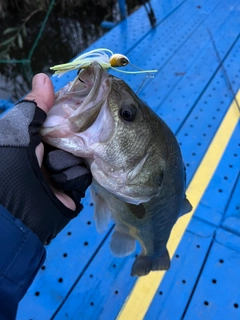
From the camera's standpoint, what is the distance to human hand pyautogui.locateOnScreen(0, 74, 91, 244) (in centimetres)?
98

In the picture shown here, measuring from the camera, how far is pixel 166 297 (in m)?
1.77

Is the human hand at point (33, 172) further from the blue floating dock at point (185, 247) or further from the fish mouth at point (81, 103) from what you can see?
the blue floating dock at point (185, 247)

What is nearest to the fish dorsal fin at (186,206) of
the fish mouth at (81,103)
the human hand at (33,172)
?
the human hand at (33,172)

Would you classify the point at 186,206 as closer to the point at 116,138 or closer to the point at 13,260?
the point at 116,138

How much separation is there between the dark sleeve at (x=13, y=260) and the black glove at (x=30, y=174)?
4cm

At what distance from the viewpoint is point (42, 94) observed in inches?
43.5

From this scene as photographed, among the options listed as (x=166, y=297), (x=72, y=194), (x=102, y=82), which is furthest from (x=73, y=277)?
(x=102, y=82)

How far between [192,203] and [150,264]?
0.72 meters

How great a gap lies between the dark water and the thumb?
369cm

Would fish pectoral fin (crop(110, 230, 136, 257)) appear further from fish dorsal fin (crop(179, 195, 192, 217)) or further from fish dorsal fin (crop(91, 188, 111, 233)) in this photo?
fish dorsal fin (crop(179, 195, 192, 217))

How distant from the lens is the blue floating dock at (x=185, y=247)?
1.74 meters

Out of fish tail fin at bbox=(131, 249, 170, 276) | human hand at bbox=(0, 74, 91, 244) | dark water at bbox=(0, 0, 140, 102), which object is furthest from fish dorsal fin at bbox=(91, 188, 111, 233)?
dark water at bbox=(0, 0, 140, 102)

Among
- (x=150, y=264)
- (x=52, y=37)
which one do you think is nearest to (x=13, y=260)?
(x=150, y=264)

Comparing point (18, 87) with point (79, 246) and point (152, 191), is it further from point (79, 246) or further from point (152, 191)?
point (152, 191)
